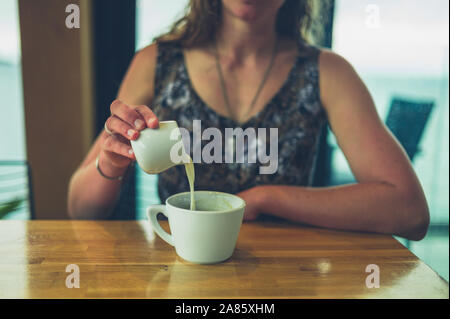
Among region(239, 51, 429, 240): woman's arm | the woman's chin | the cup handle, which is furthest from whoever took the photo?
the woman's chin

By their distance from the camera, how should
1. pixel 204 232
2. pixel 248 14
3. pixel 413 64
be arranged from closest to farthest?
pixel 204 232, pixel 248 14, pixel 413 64

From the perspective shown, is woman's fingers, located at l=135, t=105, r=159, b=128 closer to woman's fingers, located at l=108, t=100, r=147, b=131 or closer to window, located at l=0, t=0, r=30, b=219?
woman's fingers, located at l=108, t=100, r=147, b=131

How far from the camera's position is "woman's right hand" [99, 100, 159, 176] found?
587mm

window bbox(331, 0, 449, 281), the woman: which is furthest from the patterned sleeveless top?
window bbox(331, 0, 449, 281)

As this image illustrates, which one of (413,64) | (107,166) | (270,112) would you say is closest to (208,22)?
(270,112)

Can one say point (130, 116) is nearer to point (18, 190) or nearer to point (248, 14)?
point (248, 14)

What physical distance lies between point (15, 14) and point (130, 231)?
136cm

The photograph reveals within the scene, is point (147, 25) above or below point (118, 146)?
above

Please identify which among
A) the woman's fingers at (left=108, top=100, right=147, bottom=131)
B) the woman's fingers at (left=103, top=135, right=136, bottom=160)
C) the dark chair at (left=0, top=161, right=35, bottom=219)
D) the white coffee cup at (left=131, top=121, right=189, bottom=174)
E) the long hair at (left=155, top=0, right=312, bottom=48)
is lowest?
the dark chair at (left=0, top=161, right=35, bottom=219)

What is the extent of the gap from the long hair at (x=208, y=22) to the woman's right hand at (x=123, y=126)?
50 centimetres

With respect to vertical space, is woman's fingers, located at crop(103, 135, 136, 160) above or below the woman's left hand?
above

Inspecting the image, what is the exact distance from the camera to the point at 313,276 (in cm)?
55

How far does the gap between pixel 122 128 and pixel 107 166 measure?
0.77 ft

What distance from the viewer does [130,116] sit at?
0.61 m
